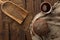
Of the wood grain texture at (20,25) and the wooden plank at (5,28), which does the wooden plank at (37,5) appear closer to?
the wood grain texture at (20,25)

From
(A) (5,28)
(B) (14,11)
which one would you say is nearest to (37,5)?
(B) (14,11)

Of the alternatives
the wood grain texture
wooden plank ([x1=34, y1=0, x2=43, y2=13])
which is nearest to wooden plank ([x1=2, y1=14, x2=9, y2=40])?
the wood grain texture

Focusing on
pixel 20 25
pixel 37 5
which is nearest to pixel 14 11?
pixel 20 25

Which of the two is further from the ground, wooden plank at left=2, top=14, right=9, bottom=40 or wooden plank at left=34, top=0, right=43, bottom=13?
wooden plank at left=34, top=0, right=43, bottom=13

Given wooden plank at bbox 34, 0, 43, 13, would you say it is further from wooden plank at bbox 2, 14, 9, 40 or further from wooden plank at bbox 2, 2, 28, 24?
wooden plank at bbox 2, 14, 9, 40

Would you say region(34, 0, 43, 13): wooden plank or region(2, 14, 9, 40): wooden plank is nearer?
region(34, 0, 43, 13): wooden plank

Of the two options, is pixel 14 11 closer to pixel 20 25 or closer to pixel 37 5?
pixel 20 25

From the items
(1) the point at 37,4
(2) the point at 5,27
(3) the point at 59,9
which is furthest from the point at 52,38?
(2) the point at 5,27

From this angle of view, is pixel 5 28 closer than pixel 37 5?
No

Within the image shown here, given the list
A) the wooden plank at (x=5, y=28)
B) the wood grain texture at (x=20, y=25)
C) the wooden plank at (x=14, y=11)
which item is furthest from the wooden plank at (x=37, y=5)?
the wooden plank at (x=5, y=28)

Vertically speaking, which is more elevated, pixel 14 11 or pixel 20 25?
pixel 14 11

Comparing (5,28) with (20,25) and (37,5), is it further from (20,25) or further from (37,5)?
(37,5)

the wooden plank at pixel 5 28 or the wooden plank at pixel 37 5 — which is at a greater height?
the wooden plank at pixel 37 5

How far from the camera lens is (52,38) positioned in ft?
4.03
